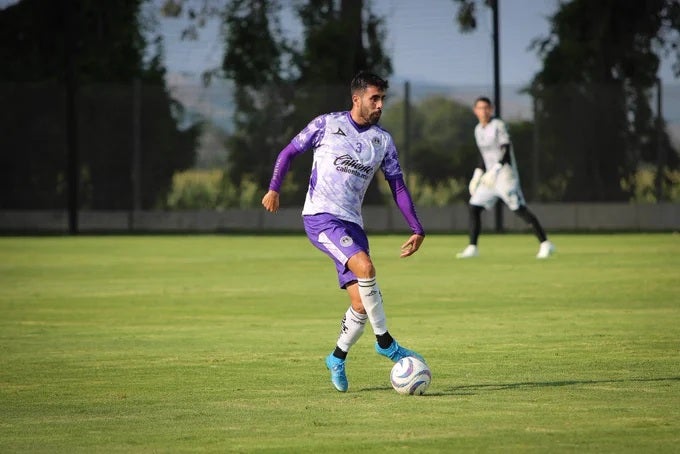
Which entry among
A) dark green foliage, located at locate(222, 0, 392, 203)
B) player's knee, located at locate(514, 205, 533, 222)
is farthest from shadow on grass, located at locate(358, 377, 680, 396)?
dark green foliage, located at locate(222, 0, 392, 203)

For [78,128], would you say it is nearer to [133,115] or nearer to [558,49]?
[133,115]

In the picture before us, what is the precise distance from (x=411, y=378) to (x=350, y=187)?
1.53m

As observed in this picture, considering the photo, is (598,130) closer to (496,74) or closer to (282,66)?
(496,74)

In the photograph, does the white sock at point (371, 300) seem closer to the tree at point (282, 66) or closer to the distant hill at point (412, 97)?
the tree at point (282, 66)

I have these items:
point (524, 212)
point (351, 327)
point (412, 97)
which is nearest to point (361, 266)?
point (351, 327)

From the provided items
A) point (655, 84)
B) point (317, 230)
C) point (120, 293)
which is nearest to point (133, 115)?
point (655, 84)

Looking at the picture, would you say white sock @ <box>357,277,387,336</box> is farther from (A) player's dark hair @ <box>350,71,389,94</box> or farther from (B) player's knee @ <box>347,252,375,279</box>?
(A) player's dark hair @ <box>350,71,389,94</box>

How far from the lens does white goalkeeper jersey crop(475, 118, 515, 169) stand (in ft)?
81.4

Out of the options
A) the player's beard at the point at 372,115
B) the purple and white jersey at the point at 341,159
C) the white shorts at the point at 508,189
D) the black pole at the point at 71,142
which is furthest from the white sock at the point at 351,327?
the black pole at the point at 71,142

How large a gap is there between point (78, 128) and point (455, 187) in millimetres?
9651

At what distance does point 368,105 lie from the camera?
34.6 ft

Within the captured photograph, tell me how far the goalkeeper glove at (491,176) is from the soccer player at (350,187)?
14434 mm

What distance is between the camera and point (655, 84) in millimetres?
37938

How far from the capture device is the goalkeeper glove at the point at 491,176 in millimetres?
25156
